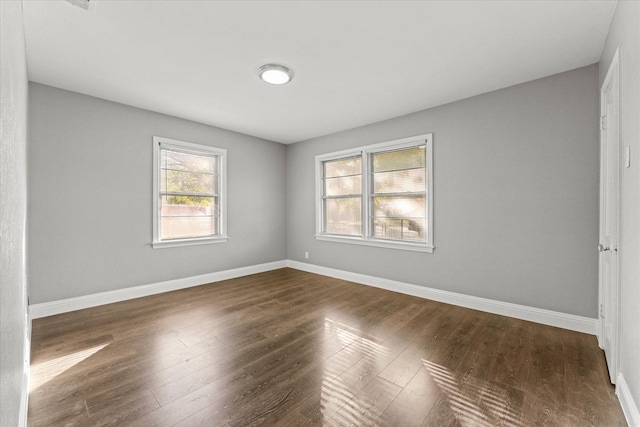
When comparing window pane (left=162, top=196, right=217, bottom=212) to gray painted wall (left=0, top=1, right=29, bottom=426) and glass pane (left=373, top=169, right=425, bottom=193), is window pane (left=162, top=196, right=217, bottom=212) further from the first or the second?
gray painted wall (left=0, top=1, right=29, bottom=426)

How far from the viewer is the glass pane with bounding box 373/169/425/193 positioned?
13.5 ft

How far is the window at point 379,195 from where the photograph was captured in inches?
159

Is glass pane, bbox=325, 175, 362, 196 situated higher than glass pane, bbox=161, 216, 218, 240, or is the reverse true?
glass pane, bbox=325, 175, 362, 196

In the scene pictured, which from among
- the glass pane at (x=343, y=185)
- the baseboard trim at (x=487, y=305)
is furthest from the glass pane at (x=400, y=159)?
the baseboard trim at (x=487, y=305)

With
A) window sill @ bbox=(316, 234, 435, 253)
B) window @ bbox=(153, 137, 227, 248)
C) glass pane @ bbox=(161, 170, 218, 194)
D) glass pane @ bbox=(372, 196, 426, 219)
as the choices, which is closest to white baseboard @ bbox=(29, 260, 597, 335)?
window sill @ bbox=(316, 234, 435, 253)

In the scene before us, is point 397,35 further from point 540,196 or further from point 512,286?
point 512,286

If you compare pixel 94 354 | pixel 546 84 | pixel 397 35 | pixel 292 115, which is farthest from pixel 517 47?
pixel 94 354

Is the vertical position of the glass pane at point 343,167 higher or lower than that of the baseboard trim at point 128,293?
higher

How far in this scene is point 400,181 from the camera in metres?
4.32

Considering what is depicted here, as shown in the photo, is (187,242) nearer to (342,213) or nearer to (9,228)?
(342,213)

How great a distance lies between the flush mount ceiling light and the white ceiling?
0.27ft

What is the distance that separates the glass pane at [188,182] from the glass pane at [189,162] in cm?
8

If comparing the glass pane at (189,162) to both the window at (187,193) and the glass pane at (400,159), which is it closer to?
the window at (187,193)

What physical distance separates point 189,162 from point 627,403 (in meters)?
5.22
